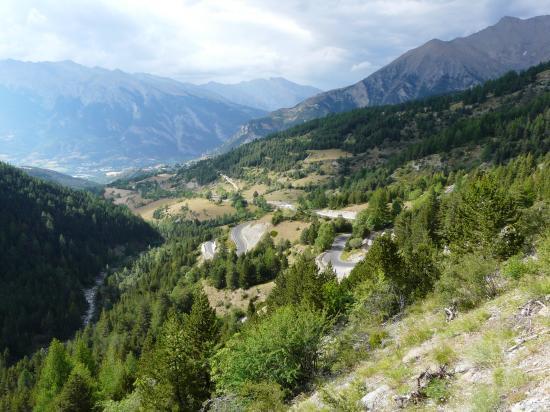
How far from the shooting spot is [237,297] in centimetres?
10575

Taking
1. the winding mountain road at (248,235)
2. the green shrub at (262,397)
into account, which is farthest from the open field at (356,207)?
the green shrub at (262,397)

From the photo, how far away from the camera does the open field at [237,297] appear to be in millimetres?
99562

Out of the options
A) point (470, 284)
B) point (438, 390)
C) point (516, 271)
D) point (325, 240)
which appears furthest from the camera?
point (325, 240)

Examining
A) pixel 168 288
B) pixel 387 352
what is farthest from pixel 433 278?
pixel 168 288

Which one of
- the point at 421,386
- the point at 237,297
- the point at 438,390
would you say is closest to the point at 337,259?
the point at 237,297

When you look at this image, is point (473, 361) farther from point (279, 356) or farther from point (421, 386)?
point (279, 356)

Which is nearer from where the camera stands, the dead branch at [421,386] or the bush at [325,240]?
the dead branch at [421,386]

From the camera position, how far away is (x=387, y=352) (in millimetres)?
25891

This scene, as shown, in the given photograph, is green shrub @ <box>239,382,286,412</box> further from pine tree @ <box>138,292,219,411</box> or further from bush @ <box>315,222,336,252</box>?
bush @ <box>315,222,336,252</box>

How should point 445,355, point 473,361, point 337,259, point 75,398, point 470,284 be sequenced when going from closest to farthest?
point 473,361 → point 445,355 → point 470,284 → point 75,398 → point 337,259

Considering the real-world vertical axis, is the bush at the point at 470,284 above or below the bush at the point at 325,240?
above

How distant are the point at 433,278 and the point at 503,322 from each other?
2193 cm

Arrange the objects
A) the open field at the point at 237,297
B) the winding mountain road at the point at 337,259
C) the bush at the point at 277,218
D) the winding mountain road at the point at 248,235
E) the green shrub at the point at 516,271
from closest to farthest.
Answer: the green shrub at the point at 516,271, the winding mountain road at the point at 337,259, the open field at the point at 237,297, the winding mountain road at the point at 248,235, the bush at the point at 277,218

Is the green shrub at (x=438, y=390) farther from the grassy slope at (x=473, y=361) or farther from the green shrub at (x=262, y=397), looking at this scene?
the green shrub at (x=262, y=397)
